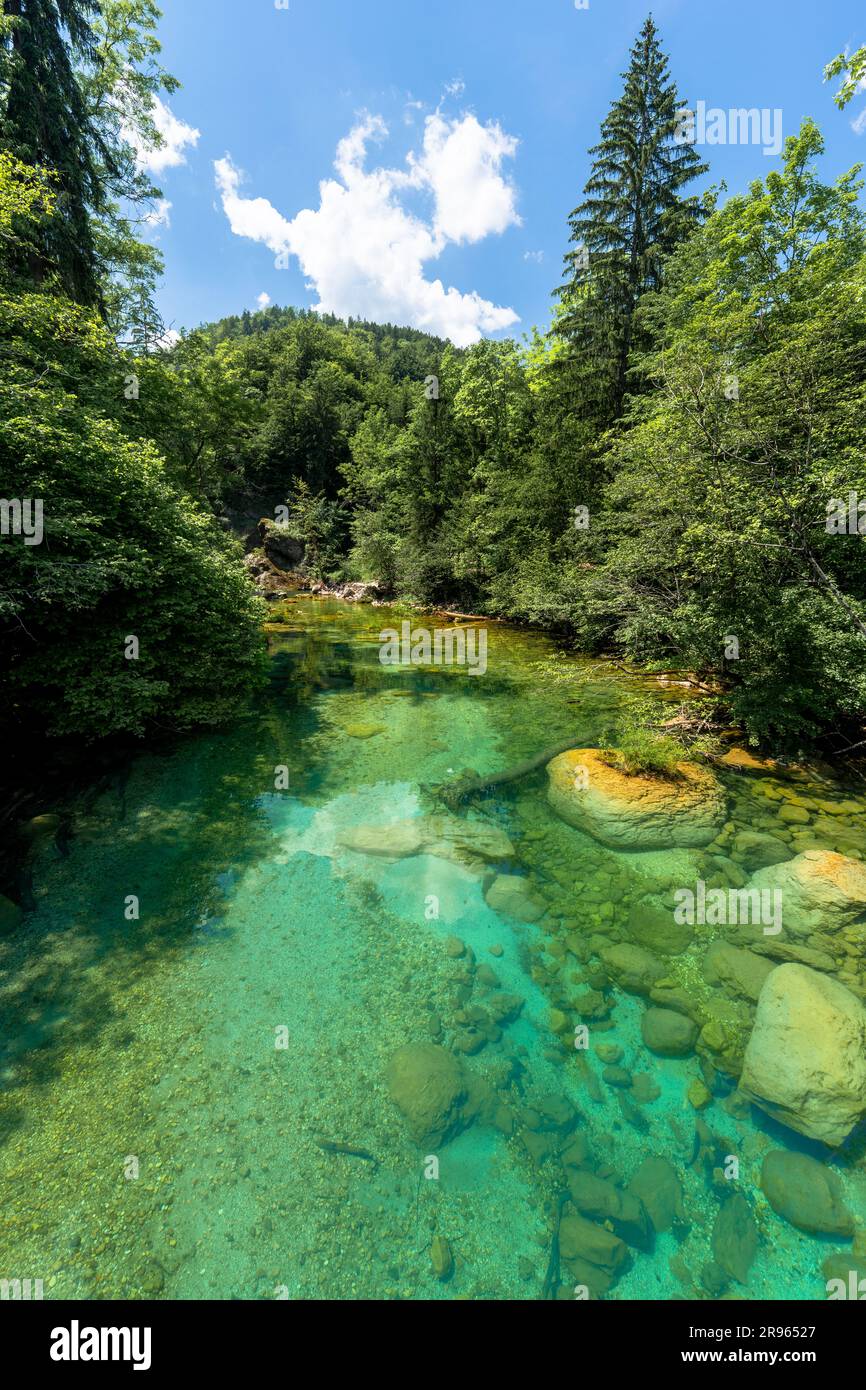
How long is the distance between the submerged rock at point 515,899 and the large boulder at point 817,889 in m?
2.51

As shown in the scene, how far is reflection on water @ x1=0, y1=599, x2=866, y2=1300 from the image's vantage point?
8.77ft

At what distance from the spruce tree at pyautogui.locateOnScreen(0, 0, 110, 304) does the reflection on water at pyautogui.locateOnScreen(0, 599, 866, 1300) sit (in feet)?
37.5

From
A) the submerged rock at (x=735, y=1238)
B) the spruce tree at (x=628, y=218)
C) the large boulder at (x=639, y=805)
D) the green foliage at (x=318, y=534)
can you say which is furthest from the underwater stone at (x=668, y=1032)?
the green foliage at (x=318, y=534)

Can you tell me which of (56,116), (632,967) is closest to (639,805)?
(632,967)

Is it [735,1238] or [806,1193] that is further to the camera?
[806,1193]

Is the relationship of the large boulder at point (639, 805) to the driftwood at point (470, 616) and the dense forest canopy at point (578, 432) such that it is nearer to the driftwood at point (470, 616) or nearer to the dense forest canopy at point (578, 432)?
the dense forest canopy at point (578, 432)

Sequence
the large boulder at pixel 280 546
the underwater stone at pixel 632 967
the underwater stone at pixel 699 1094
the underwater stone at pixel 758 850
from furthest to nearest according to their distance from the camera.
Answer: the large boulder at pixel 280 546
the underwater stone at pixel 758 850
the underwater stone at pixel 632 967
the underwater stone at pixel 699 1094

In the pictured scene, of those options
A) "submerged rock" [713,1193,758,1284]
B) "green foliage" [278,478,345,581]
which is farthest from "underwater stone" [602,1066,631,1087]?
"green foliage" [278,478,345,581]

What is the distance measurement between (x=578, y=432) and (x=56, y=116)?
53.0 ft

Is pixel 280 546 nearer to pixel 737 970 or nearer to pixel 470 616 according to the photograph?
pixel 470 616

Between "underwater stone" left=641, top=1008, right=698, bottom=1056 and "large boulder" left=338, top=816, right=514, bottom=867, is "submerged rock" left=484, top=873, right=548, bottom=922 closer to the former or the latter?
"large boulder" left=338, top=816, right=514, bottom=867

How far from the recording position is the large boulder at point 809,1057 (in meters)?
3.13

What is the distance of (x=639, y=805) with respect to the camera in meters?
6.60

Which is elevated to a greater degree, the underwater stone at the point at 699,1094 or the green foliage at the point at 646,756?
the green foliage at the point at 646,756
